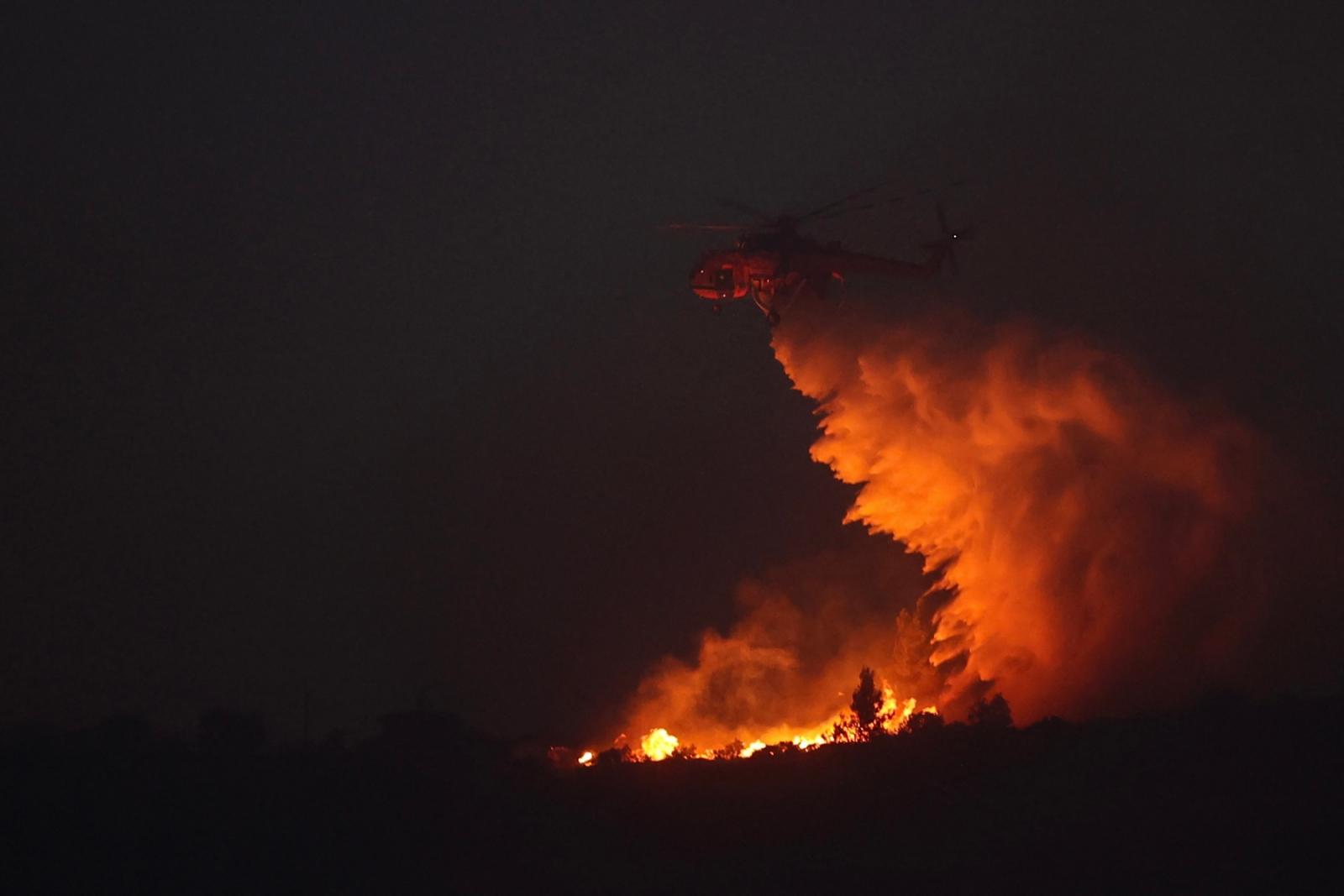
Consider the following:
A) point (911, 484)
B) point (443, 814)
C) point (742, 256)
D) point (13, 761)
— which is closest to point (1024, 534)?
point (911, 484)

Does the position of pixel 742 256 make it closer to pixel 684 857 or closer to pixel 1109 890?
pixel 684 857

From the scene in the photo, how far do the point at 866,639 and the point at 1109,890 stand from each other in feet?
98.6

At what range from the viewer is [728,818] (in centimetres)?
3281

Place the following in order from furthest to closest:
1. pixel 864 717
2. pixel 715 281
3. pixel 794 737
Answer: pixel 794 737
pixel 715 281
pixel 864 717

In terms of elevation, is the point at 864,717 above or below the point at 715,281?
below

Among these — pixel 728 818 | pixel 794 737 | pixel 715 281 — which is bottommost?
pixel 728 818

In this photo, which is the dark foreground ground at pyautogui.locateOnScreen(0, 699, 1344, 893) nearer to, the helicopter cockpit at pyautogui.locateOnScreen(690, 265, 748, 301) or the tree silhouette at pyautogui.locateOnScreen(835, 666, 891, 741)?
the tree silhouette at pyautogui.locateOnScreen(835, 666, 891, 741)

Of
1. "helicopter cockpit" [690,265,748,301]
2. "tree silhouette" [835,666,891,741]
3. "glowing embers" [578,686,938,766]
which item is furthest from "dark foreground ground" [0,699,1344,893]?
"helicopter cockpit" [690,265,748,301]

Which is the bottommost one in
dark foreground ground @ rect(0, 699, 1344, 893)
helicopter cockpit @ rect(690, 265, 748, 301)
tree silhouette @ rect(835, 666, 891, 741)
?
dark foreground ground @ rect(0, 699, 1344, 893)

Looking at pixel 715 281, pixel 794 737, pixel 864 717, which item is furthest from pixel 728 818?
pixel 715 281

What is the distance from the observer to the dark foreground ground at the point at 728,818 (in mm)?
27875

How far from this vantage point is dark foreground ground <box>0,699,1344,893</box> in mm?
27875

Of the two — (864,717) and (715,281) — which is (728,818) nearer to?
(864,717)

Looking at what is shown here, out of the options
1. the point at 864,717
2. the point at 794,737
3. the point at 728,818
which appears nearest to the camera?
the point at 728,818
